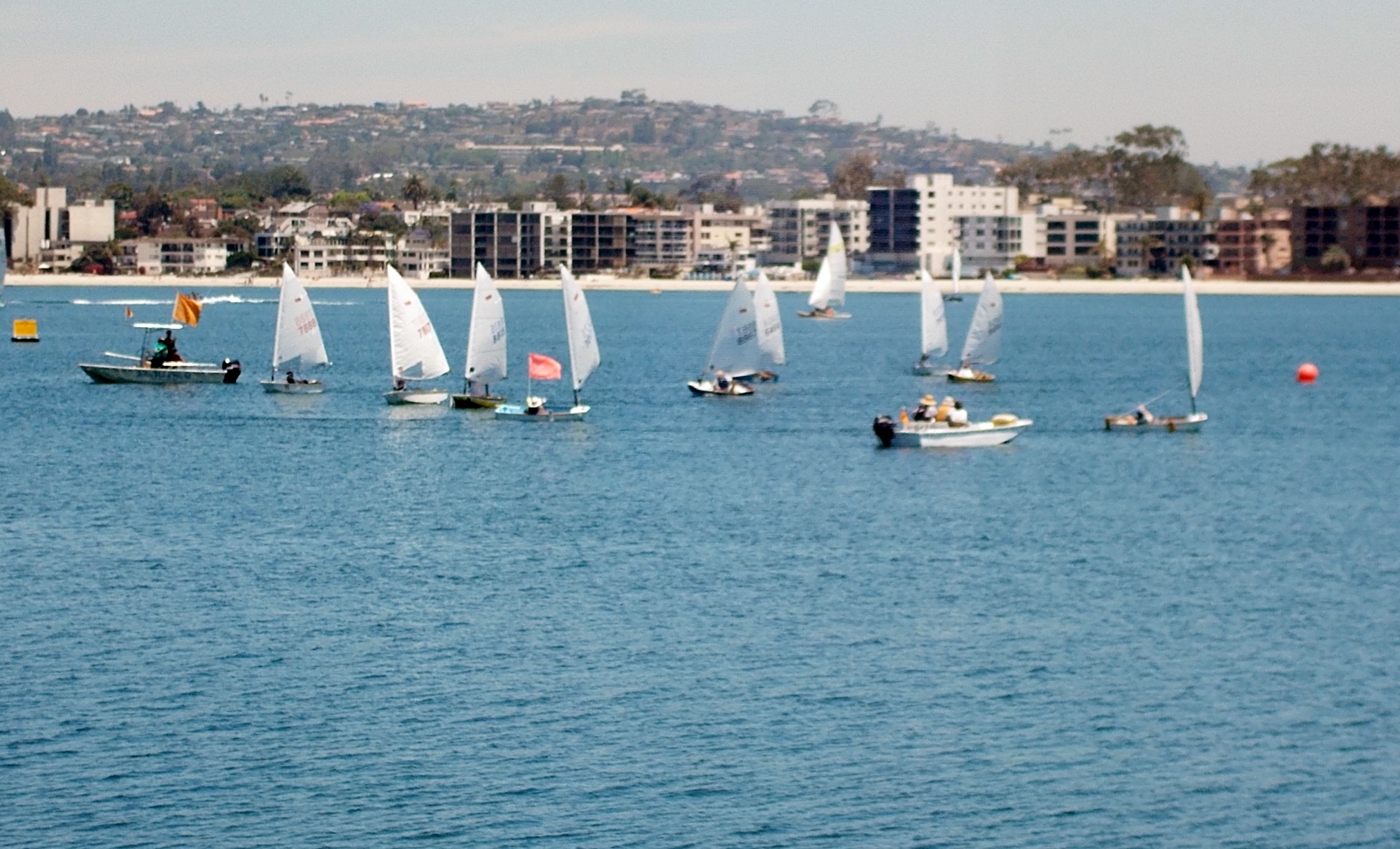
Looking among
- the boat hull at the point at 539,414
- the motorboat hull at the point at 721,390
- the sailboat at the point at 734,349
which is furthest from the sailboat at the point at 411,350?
the sailboat at the point at 734,349

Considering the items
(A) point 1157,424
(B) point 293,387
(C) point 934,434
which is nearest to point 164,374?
(B) point 293,387

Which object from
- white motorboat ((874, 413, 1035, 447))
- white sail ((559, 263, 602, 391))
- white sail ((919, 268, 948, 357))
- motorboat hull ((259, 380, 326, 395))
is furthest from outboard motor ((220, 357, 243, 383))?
white motorboat ((874, 413, 1035, 447))

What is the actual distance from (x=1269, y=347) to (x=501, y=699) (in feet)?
403

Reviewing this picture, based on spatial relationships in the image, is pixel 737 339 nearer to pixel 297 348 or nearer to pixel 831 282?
pixel 297 348

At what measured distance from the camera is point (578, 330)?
8144 cm

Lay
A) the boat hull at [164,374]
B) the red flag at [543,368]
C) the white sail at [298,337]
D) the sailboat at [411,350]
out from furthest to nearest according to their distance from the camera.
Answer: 1. the boat hull at [164,374]
2. the white sail at [298,337]
3. the sailboat at [411,350]
4. the red flag at [543,368]

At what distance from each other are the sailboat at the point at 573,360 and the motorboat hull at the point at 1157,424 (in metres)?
18.2

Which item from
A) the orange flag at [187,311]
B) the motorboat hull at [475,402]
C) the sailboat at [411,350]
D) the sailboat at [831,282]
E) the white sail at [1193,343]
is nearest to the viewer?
the white sail at [1193,343]

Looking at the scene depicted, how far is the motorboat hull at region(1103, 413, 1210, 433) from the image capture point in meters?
80.4

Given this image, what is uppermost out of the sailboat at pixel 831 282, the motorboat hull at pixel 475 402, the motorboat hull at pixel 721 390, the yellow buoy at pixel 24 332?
the sailboat at pixel 831 282

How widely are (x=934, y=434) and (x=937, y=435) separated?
9 centimetres

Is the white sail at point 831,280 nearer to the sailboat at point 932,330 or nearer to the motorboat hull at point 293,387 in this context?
the sailboat at point 932,330

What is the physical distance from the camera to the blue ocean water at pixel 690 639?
102 feet

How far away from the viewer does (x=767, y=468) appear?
68438mm
